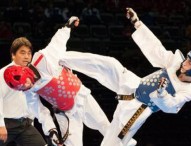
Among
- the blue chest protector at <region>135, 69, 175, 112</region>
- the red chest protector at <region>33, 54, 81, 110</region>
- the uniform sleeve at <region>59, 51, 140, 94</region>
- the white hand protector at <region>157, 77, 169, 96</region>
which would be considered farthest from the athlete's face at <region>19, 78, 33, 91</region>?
the white hand protector at <region>157, 77, 169, 96</region>

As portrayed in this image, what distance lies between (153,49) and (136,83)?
485 millimetres

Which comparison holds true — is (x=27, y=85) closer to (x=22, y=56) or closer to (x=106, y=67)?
(x=22, y=56)

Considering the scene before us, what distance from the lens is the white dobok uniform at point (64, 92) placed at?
653 cm

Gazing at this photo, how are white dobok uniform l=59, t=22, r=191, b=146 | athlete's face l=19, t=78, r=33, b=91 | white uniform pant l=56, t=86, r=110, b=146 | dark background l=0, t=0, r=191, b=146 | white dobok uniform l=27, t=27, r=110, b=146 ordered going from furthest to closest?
dark background l=0, t=0, r=191, b=146, white uniform pant l=56, t=86, r=110, b=146, white dobok uniform l=27, t=27, r=110, b=146, white dobok uniform l=59, t=22, r=191, b=146, athlete's face l=19, t=78, r=33, b=91

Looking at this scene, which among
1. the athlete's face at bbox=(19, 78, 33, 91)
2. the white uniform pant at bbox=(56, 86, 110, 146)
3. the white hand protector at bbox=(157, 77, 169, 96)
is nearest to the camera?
the white hand protector at bbox=(157, 77, 169, 96)

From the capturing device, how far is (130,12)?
695cm

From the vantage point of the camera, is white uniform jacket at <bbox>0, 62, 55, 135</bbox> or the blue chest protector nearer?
the blue chest protector

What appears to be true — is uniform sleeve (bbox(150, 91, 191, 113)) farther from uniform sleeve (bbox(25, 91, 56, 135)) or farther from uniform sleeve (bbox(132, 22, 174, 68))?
uniform sleeve (bbox(25, 91, 56, 135))

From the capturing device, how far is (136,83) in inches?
267

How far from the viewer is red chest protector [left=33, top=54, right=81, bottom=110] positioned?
6.63 meters

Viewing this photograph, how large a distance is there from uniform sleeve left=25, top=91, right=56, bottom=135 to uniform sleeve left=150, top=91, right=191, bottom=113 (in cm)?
135

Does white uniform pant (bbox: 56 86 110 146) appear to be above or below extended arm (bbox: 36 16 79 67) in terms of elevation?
below

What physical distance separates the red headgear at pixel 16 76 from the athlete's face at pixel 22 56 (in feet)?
1.09

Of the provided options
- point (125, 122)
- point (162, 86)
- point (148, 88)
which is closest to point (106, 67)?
point (148, 88)
